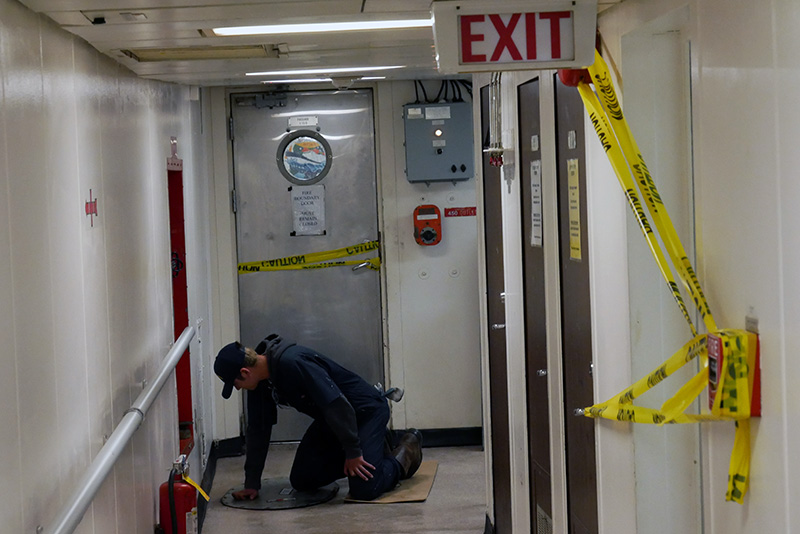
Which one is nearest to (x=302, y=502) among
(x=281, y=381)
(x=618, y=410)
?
(x=281, y=381)

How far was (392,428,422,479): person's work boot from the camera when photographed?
650cm

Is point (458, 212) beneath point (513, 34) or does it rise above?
beneath

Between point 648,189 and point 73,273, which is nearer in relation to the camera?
point 648,189

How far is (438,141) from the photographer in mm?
7043

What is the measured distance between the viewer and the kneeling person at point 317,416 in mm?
5969

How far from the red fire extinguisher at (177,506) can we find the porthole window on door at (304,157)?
2.94 m

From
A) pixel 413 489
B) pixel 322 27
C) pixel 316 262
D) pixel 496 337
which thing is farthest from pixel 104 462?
pixel 316 262

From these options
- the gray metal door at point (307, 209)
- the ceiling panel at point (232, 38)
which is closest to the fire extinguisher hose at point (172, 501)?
the ceiling panel at point (232, 38)

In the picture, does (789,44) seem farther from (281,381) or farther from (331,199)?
(331,199)

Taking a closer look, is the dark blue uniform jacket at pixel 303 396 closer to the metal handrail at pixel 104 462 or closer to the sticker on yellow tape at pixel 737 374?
the metal handrail at pixel 104 462

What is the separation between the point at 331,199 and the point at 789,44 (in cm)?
547

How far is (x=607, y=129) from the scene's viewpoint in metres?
2.78

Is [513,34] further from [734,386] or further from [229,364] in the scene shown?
[229,364]

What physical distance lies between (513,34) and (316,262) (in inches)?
192
